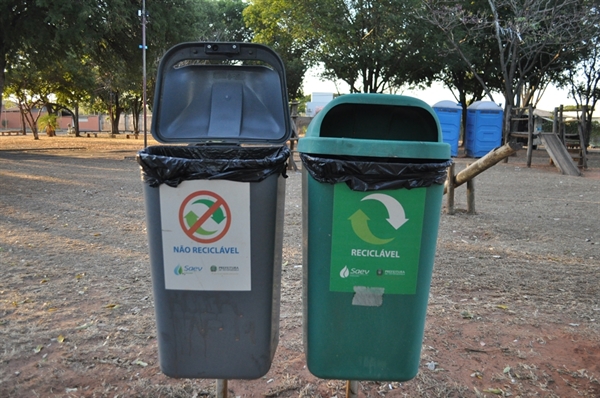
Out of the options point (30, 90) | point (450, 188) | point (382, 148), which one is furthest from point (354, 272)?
point (30, 90)

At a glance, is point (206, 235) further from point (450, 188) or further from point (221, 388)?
point (450, 188)

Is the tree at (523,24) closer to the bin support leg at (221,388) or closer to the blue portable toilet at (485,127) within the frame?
the blue portable toilet at (485,127)

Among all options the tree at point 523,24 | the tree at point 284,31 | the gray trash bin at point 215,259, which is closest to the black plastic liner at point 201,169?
the gray trash bin at point 215,259

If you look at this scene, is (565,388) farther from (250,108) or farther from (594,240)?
(594,240)

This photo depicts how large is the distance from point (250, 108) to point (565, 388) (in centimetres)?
236

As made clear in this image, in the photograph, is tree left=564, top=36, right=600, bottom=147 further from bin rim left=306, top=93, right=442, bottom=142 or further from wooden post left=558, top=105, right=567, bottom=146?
bin rim left=306, top=93, right=442, bottom=142

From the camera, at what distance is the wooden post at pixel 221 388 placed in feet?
8.01

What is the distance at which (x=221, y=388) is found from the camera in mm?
2455

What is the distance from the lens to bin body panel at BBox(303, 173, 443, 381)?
7.22ft

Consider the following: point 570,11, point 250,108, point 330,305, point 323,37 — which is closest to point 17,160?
point 323,37

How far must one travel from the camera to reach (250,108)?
10.2 feet

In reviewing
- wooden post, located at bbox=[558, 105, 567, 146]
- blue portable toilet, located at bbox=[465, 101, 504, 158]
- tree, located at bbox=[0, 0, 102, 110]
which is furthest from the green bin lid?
blue portable toilet, located at bbox=[465, 101, 504, 158]

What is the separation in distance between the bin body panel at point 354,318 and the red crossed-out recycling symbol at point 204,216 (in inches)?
14.1

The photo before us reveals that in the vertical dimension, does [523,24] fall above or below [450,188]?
above
